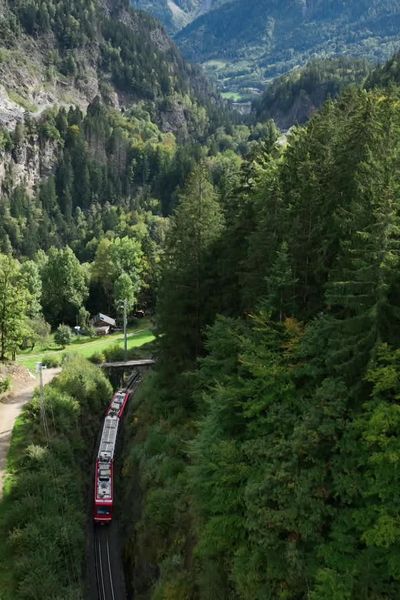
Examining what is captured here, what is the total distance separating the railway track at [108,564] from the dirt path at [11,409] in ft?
23.6

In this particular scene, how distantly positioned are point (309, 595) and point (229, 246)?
21.9 metres

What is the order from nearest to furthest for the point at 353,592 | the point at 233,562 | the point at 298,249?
the point at 353,592 → the point at 233,562 → the point at 298,249

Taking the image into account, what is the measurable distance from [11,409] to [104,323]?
37.5 metres

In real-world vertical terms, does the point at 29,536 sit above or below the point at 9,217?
below

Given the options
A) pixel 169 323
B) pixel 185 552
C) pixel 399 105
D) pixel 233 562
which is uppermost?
pixel 399 105

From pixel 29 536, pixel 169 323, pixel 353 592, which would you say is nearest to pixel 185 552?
pixel 29 536

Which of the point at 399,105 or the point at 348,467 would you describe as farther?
the point at 399,105

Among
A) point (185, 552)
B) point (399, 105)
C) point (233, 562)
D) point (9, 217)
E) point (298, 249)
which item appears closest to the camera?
point (233, 562)

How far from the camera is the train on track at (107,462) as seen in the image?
3594 centimetres

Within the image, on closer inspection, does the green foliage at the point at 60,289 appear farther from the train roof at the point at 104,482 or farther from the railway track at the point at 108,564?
the railway track at the point at 108,564

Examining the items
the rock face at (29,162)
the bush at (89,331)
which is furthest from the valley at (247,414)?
the rock face at (29,162)

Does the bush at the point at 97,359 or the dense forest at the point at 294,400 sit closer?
the dense forest at the point at 294,400

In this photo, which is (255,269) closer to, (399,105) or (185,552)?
(399,105)

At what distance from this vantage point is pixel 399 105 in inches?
1157
